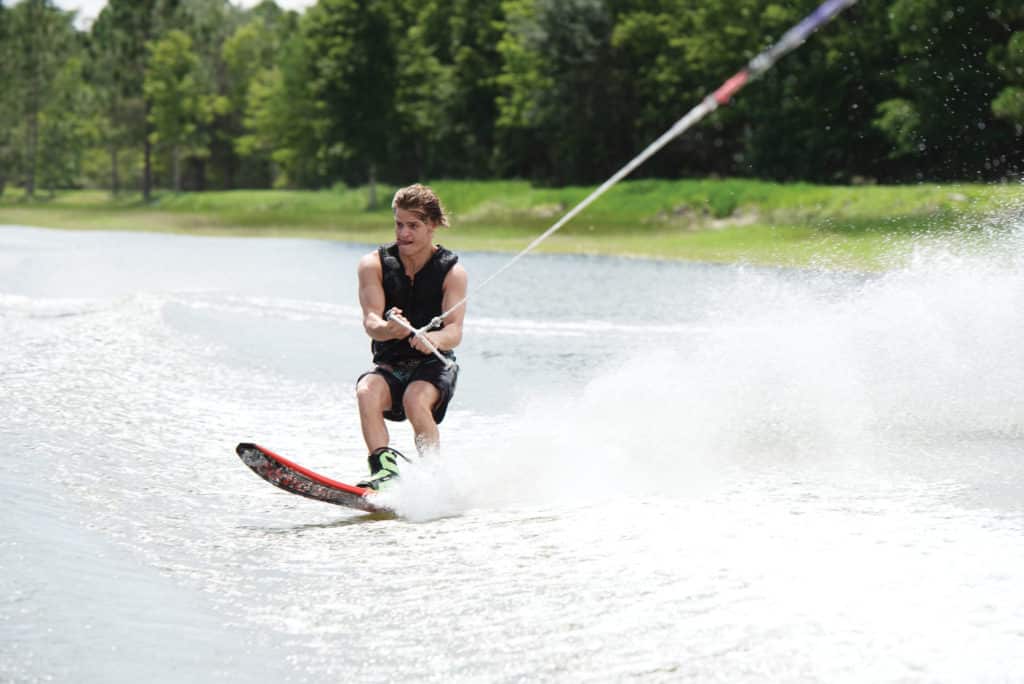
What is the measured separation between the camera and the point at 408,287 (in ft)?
20.2

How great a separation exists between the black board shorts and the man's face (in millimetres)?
516

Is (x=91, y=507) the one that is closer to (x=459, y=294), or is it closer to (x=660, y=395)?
(x=459, y=294)

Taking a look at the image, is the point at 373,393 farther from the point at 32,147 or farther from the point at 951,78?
the point at 32,147

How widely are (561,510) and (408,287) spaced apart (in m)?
1.27

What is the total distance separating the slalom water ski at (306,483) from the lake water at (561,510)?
0.13m

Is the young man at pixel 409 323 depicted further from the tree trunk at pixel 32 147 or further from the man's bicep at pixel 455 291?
the tree trunk at pixel 32 147

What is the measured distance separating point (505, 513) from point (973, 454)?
252 cm

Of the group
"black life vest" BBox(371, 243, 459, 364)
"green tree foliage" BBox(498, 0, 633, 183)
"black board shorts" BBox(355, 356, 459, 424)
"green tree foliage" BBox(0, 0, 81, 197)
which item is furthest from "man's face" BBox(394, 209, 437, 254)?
"green tree foliage" BBox(0, 0, 81, 197)

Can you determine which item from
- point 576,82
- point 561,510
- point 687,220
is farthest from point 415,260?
point 576,82

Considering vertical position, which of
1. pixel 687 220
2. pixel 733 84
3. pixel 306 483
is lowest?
pixel 687 220

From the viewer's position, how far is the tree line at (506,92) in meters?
33.5

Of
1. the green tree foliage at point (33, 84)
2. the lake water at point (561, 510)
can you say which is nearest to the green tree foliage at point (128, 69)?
the green tree foliage at point (33, 84)

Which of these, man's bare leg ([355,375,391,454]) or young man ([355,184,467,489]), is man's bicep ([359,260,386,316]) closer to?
young man ([355,184,467,489])

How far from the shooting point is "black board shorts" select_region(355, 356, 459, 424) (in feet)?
19.8
